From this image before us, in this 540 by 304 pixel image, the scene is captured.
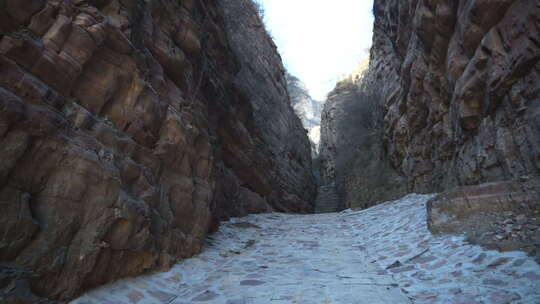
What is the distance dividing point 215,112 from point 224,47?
2479 millimetres

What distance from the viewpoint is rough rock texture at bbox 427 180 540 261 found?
3.79 metres

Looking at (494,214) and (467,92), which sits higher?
(467,92)

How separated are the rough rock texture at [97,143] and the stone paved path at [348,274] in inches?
20.2

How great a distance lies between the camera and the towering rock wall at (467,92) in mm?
4672

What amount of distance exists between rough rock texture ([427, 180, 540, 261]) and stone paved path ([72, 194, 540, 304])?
0.20 meters

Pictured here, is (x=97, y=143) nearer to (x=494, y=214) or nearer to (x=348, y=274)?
(x=348, y=274)

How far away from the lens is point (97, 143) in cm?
391

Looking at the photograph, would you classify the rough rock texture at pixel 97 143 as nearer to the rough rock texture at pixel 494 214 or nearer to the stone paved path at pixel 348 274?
the stone paved path at pixel 348 274

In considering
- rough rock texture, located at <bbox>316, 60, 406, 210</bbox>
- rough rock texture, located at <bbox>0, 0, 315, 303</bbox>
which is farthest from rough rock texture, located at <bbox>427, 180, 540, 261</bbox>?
rough rock texture, located at <bbox>316, 60, 406, 210</bbox>

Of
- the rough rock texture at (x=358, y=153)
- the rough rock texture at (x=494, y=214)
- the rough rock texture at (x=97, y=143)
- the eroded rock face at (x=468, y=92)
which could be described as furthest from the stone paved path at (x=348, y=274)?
the rough rock texture at (x=358, y=153)

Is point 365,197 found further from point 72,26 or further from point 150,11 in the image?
point 72,26

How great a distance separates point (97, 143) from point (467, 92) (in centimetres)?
686

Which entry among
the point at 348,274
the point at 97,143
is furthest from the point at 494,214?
the point at 97,143

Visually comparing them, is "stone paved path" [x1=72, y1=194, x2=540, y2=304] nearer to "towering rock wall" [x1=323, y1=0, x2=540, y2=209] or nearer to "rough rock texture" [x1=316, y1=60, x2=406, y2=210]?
"towering rock wall" [x1=323, y1=0, x2=540, y2=209]
